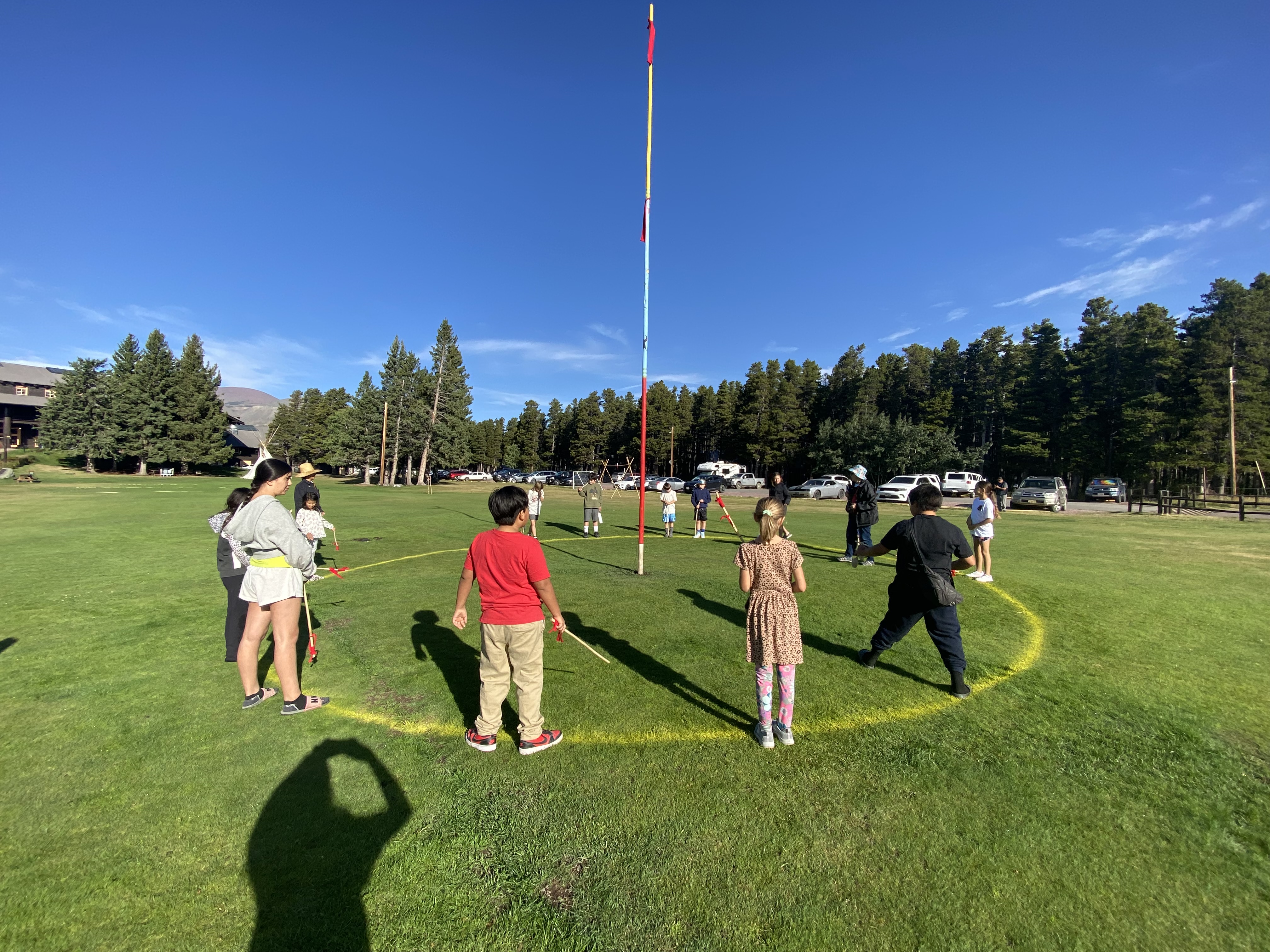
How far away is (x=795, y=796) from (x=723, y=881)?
3.00 feet

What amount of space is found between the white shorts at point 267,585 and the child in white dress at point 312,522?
5075 millimetres

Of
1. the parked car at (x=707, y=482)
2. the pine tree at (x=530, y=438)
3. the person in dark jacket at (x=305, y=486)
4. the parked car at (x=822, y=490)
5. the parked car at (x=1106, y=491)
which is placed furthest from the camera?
the pine tree at (x=530, y=438)

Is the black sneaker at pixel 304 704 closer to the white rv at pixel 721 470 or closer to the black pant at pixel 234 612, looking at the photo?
the black pant at pixel 234 612

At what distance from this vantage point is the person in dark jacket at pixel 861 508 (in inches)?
446

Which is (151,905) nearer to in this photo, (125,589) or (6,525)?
(125,589)

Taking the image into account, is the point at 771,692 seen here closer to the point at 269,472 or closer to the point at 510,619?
the point at 510,619

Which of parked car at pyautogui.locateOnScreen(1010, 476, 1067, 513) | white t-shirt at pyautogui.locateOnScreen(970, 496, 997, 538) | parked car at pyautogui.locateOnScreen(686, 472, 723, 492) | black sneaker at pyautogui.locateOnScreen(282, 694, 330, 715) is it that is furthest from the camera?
parked car at pyautogui.locateOnScreen(686, 472, 723, 492)

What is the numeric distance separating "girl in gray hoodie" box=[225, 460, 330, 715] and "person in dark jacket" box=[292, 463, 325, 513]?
4.80m

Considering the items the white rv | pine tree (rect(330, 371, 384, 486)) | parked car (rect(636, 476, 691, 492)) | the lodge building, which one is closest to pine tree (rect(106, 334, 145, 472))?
the lodge building

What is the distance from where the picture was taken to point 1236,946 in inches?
95.2

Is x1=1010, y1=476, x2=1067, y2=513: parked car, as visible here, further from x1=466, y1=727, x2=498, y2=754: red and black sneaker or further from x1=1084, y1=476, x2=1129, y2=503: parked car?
x1=466, y1=727, x2=498, y2=754: red and black sneaker

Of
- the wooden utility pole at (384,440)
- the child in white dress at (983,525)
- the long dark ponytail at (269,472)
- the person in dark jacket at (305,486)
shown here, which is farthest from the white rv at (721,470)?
the long dark ponytail at (269,472)

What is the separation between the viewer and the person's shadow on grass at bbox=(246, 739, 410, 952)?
8.06 ft

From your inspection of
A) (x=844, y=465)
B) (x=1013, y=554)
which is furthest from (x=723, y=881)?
(x=844, y=465)
